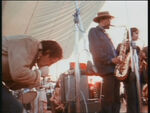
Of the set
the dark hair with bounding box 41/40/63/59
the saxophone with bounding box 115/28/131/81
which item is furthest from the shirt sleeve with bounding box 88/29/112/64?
the dark hair with bounding box 41/40/63/59

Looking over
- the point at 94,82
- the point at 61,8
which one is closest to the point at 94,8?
the point at 61,8

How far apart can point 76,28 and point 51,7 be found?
3.06 meters

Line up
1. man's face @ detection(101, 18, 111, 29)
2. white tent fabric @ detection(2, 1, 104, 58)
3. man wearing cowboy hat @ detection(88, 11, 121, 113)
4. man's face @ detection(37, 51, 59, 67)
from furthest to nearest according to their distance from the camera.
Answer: white tent fabric @ detection(2, 1, 104, 58)
man's face @ detection(101, 18, 111, 29)
man wearing cowboy hat @ detection(88, 11, 121, 113)
man's face @ detection(37, 51, 59, 67)

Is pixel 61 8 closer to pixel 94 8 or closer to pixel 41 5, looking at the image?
pixel 41 5

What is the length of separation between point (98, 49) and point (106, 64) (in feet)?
0.57

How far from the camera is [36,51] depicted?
162 centimetres

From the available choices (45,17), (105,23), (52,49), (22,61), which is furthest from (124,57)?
(45,17)

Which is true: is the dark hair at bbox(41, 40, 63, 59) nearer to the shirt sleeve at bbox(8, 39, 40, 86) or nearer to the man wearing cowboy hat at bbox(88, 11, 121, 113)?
the shirt sleeve at bbox(8, 39, 40, 86)

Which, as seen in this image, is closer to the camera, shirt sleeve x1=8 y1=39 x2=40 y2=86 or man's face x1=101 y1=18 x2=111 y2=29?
shirt sleeve x1=8 y1=39 x2=40 y2=86

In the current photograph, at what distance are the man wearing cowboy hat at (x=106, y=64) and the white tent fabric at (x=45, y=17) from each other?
3.01 m

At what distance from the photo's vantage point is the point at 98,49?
2.87 metres

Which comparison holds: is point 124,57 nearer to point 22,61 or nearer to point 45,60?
point 45,60

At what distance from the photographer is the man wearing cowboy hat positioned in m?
2.75

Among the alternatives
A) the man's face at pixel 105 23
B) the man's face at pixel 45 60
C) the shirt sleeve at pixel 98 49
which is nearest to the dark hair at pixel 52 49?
the man's face at pixel 45 60
